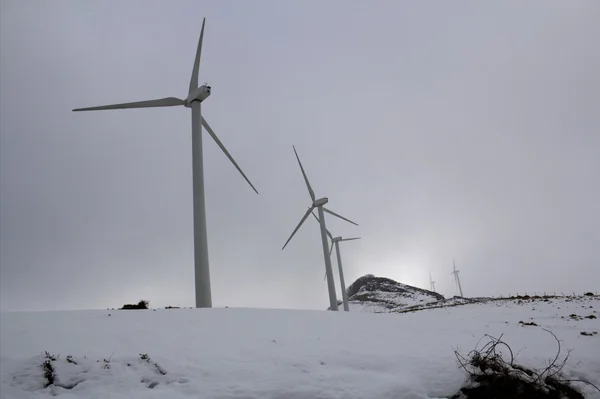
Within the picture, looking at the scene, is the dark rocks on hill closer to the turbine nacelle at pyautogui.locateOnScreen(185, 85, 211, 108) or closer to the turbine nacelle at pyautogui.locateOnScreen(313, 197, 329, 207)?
the turbine nacelle at pyautogui.locateOnScreen(185, 85, 211, 108)

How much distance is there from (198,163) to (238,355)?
15544 mm

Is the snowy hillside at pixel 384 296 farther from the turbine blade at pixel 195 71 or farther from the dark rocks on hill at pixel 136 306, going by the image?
the turbine blade at pixel 195 71

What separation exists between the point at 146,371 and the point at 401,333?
33.3 feet

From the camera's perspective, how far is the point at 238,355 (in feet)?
32.7

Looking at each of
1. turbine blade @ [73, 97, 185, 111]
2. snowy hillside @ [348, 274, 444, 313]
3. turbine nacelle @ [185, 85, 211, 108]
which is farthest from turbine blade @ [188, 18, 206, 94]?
snowy hillside @ [348, 274, 444, 313]

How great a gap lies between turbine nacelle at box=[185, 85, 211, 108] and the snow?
16.2m

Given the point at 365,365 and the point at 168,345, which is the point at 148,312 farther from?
the point at 365,365

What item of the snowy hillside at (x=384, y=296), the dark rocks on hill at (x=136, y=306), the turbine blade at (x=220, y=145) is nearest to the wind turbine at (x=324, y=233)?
the turbine blade at (x=220, y=145)

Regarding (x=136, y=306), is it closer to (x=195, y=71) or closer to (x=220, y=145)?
(x=220, y=145)

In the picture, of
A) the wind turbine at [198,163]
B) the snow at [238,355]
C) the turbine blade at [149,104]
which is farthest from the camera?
the turbine blade at [149,104]

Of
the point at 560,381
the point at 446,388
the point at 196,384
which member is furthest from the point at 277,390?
the point at 560,381

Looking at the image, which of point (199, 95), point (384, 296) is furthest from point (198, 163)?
point (384, 296)

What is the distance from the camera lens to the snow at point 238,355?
7695mm

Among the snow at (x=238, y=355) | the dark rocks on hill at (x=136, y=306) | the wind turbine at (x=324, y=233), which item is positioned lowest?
the snow at (x=238, y=355)
